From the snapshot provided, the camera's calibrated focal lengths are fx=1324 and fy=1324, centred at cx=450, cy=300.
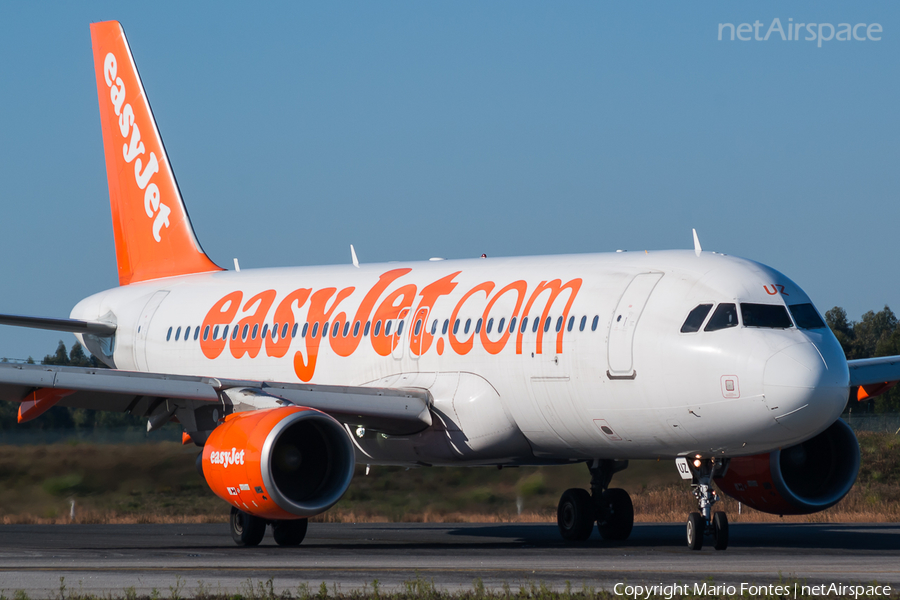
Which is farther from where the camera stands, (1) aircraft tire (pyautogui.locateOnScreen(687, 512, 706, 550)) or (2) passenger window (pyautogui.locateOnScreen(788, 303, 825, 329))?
(1) aircraft tire (pyautogui.locateOnScreen(687, 512, 706, 550))

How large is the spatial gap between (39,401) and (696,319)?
9123 millimetres

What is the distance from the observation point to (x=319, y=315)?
22094 millimetres

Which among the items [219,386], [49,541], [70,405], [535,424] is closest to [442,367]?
[535,424]

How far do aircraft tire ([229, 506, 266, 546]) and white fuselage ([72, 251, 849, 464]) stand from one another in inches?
87.3

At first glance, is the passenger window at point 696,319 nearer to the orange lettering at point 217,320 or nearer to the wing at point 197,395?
the wing at point 197,395

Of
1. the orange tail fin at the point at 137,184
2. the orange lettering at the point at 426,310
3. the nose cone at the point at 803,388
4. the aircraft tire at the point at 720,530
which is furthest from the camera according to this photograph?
the orange tail fin at the point at 137,184

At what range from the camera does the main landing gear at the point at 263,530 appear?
762 inches

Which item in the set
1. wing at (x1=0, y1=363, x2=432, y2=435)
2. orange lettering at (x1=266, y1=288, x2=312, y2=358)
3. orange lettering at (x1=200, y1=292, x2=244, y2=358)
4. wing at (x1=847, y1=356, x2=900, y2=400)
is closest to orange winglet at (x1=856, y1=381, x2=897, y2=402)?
wing at (x1=847, y1=356, x2=900, y2=400)

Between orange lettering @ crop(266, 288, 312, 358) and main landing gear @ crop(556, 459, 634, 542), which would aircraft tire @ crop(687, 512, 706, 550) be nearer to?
main landing gear @ crop(556, 459, 634, 542)

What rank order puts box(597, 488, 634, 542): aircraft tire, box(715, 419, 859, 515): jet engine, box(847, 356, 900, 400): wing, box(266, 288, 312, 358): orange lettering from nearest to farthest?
1. box(715, 419, 859, 515): jet engine
2. box(847, 356, 900, 400): wing
3. box(597, 488, 634, 542): aircraft tire
4. box(266, 288, 312, 358): orange lettering

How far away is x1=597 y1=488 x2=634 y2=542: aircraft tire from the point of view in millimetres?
20328

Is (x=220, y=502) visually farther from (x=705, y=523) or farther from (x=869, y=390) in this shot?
(x=705, y=523)

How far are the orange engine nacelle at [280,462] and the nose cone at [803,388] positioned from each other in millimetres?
5651

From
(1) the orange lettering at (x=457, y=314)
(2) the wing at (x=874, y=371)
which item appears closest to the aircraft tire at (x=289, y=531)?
(1) the orange lettering at (x=457, y=314)
